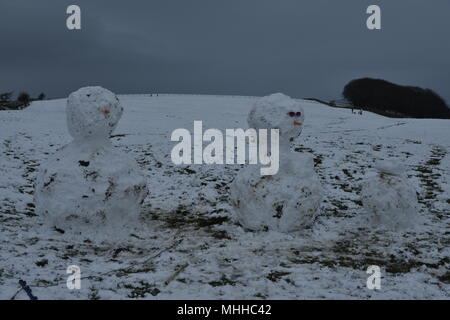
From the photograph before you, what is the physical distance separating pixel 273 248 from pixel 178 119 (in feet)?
59.6

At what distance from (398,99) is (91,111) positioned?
53.7m

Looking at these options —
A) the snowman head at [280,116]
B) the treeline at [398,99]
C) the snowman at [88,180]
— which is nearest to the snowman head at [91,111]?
the snowman at [88,180]

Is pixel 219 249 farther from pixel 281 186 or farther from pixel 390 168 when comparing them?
pixel 390 168

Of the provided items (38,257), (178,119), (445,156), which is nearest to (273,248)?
(38,257)

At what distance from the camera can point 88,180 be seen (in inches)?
258

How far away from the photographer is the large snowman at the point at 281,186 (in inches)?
269

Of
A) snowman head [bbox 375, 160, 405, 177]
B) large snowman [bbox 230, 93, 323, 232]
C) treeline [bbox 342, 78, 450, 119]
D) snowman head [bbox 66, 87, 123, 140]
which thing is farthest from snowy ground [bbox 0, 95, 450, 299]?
treeline [bbox 342, 78, 450, 119]

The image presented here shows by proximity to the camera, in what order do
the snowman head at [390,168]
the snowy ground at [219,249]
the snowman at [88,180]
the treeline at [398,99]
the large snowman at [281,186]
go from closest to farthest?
1. the snowy ground at [219,249]
2. the snowman at [88,180]
3. the large snowman at [281,186]
4. the snowman head at [390,168]
5. the treeline at [398,99]

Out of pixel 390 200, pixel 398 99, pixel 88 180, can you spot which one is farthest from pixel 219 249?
pixel 398 99

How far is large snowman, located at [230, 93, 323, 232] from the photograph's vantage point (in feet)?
22.4

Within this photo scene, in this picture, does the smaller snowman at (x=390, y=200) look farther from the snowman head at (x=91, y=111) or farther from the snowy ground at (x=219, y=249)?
the snowman head at (x=91, y=111)

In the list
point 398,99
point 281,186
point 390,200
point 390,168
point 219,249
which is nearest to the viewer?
point 219,249

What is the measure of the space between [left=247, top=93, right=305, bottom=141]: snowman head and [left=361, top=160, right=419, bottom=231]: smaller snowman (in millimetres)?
1896

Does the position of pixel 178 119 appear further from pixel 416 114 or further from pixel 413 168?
pixel 416 114
